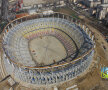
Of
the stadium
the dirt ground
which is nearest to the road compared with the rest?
the stadium

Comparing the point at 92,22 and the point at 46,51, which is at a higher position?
the point at 92,22

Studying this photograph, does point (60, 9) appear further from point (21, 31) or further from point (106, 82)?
point (106, 82)

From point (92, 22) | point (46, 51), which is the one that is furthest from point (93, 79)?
point (92, 22)

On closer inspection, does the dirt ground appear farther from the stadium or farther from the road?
the road

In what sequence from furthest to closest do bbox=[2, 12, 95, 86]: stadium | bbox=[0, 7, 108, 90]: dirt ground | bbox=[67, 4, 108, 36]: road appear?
1. bbox=[67, 4, 108, 36]: road
2. bbox=[2, 12, 95, 86]: stadium
3. bbox=[0, 7, 108, 90]: dirt ground

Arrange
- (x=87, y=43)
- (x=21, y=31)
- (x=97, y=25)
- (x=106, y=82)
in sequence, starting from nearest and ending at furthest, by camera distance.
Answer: (x=106, y=82) → (x=87, y=43) → (x=21, y=31) → (x=97, y=25)

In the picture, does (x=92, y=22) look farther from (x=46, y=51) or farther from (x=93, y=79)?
(x=93, y=79)

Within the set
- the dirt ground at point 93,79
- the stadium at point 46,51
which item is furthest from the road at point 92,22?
the dirt ground at point 93,79

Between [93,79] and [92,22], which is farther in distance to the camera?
[92,22]

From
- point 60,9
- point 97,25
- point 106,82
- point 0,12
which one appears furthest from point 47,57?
point 0,12
